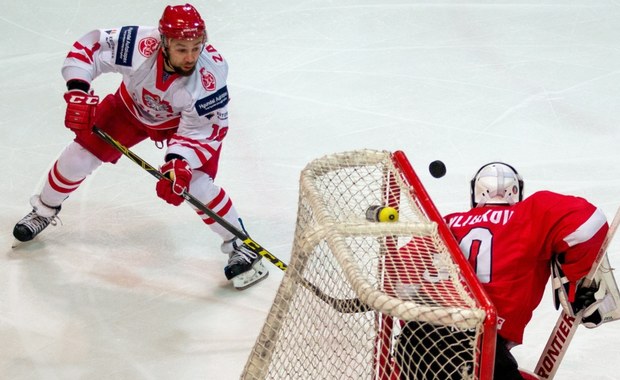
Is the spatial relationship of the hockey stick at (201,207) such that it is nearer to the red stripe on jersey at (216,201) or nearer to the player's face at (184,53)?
the red stripe on jersey at (216,201)

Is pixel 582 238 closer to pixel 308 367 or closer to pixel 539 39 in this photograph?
pixel 308 367

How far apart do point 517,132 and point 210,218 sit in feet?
5.04

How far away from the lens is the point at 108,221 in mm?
3691

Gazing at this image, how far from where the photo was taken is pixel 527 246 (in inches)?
85.7

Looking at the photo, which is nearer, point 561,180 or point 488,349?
point 488,349

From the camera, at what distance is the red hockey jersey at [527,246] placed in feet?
7.06

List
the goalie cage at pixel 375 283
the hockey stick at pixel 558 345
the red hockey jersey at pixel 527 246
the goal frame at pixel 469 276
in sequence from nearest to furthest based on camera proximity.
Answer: the goal frame at pixel 469 276
the goalie cage at pixel 375 283
the red hockey jersey at pixel 527 246
the hockey stick at pixel 558 345

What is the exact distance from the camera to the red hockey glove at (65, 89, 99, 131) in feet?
10.1

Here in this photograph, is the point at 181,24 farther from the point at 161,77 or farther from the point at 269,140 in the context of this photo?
the point at 269,140

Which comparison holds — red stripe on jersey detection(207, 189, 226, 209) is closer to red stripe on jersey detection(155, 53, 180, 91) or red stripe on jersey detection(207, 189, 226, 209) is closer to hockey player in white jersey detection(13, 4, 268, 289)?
hockey player in white jersey detection(13, 4, 268, 289)

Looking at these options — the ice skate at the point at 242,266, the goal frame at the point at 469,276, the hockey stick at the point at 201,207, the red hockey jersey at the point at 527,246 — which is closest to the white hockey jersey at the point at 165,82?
the hockey stick at the point at 201,207

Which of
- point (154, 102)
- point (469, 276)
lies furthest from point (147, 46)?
point (469, 276)

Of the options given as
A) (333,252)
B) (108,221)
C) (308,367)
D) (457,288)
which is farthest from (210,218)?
(457,288)

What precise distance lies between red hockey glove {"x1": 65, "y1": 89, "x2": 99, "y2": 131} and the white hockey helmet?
1.29m
